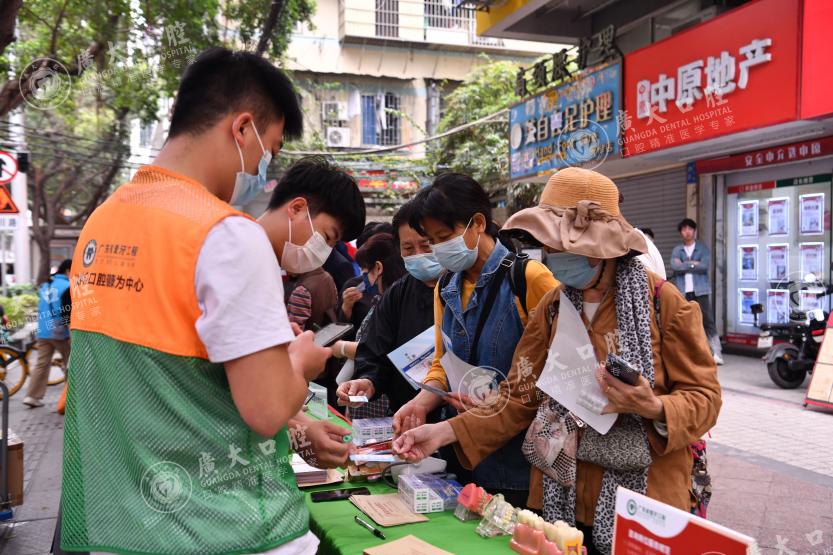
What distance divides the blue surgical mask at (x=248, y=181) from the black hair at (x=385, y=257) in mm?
2477

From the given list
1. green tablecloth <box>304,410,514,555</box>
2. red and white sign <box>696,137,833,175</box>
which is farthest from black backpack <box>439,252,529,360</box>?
red and white sign <box>696,137,833,175</box>

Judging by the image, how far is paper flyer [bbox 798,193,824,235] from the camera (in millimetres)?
7980

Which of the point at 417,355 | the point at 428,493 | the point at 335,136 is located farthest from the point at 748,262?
the point at 335,136

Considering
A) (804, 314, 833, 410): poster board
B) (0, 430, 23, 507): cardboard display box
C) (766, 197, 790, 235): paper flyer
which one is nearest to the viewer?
(0, 430, 23, 507): cardboard display box

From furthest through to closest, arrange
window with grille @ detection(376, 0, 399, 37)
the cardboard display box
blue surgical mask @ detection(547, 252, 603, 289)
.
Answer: window with grille @ detection(376, 0, 399, 37) → the cardboard display box → blue surgical mask @ detection(547, 252, 603, 289)

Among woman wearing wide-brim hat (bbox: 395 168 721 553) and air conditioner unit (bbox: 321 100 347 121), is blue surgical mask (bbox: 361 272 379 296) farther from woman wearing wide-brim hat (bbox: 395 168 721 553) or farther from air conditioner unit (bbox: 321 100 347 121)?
air conditioner unit (bbox: 321 100 347 121)

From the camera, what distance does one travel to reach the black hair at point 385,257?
3947mm

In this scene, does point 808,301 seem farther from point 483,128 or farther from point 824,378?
point 483,128

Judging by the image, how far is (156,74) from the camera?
30.5 feet

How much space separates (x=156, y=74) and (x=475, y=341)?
8.60 m

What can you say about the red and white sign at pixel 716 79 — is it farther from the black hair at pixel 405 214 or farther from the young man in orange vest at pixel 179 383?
the young man in orange vest at pixel 179 383

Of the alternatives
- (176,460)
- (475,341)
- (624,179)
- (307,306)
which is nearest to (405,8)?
(624,179)

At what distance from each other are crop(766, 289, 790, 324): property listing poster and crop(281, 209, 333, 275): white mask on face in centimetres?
784

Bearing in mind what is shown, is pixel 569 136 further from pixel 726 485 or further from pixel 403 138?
pixel 403 138
